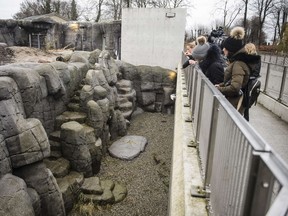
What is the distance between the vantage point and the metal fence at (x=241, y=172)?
43.7 inches

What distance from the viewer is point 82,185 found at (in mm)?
9688

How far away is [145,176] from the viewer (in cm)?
1118

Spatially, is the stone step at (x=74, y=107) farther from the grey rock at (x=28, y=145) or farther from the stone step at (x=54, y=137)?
the grey rock at (x=28, y=145)

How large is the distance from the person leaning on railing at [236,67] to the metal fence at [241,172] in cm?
133

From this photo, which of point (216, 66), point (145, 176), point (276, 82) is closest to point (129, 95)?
point (145, 176)

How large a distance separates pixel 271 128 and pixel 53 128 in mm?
7727

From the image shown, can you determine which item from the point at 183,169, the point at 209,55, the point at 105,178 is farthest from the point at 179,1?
the point at 183,169

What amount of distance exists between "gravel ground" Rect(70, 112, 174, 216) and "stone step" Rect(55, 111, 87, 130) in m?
2.14

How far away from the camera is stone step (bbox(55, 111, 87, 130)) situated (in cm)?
1098

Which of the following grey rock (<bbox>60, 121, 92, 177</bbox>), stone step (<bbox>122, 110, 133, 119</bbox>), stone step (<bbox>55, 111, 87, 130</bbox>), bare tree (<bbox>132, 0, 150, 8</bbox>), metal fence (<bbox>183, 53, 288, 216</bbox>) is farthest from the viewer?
bare tree (<bbox>132, 0, 150, 8</bbox>)

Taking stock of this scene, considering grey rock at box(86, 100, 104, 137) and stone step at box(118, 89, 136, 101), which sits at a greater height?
grey rock at box(86, 100, 104, 137)

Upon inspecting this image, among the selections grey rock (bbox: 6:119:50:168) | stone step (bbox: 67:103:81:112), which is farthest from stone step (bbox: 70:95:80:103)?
grey rock (bbox: 6:119:50:168)

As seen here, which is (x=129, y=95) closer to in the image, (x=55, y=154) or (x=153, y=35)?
(x=153, y=35)

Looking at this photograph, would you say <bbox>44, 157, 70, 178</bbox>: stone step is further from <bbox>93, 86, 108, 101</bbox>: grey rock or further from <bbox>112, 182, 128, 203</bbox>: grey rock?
<bbox>93, 86, 108, 101</bbox>: grey rock
